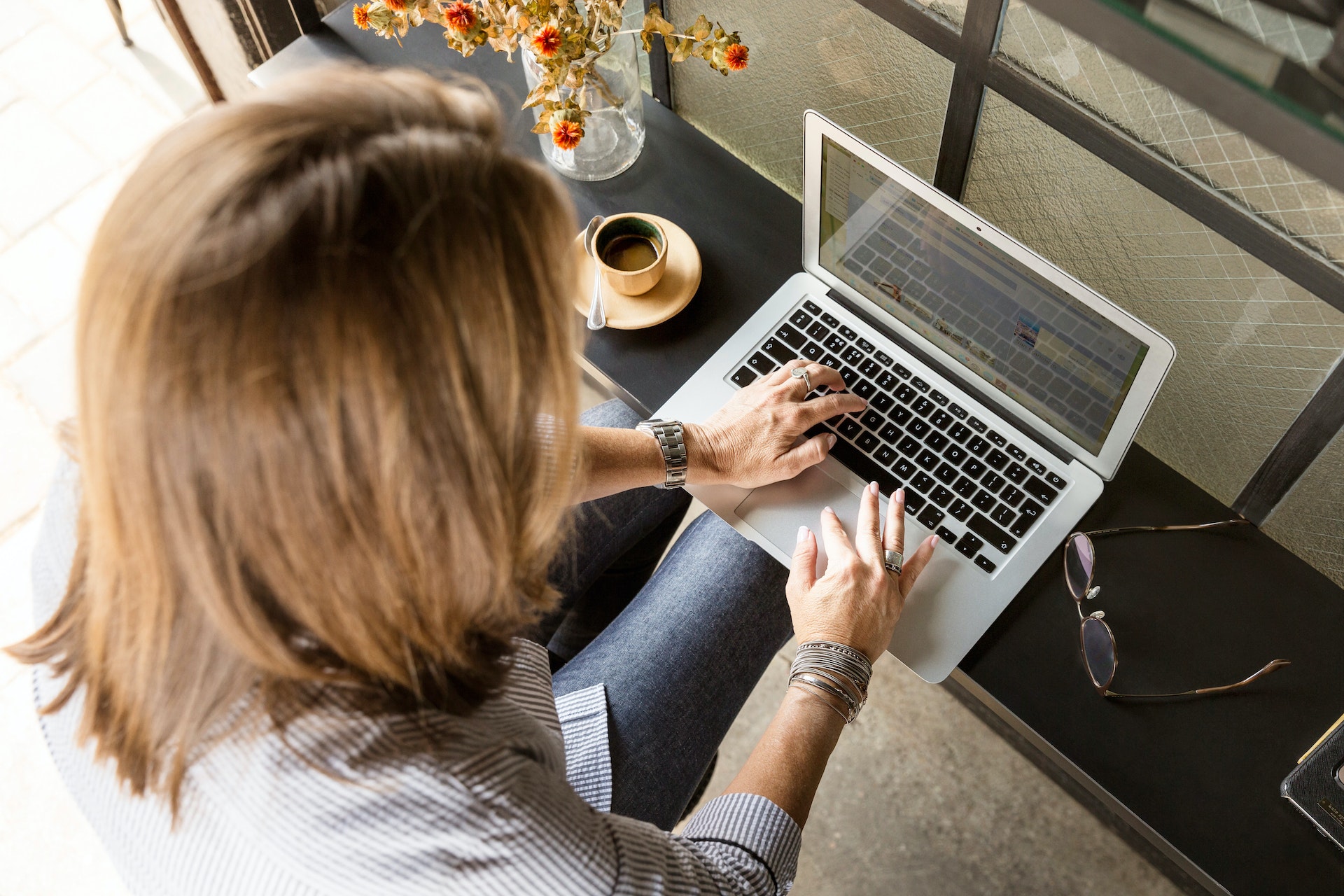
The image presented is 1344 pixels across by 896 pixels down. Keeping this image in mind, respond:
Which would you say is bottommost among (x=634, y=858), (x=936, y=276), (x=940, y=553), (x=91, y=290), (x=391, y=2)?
(x=940, y=553)

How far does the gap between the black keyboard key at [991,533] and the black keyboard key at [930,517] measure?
0.03 m

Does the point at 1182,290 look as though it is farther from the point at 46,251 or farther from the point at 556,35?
the point at 46,251

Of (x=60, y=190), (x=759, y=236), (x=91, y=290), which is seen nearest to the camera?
(x=91, y=290)

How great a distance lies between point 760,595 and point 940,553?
223 mm

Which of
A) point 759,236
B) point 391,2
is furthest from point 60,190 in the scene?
point 759,236

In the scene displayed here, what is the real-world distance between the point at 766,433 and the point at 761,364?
137 mm

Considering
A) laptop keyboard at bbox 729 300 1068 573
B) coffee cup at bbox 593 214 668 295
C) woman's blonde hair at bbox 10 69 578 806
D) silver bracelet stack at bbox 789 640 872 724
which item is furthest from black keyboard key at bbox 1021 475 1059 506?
woman's blonde hair at bbox 10 69 578 806

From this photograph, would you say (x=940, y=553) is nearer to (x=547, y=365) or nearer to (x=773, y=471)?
(x=773, y=471)

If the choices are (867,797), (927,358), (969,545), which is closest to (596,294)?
(927,358)

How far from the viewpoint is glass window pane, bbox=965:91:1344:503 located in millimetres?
931

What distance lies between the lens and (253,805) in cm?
66

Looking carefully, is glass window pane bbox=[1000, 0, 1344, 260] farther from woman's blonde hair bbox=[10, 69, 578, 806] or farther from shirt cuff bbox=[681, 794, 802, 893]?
shirt cuff bbox=[681, 794, 802, 893]

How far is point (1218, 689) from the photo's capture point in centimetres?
100

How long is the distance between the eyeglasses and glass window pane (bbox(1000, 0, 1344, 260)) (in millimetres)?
362
